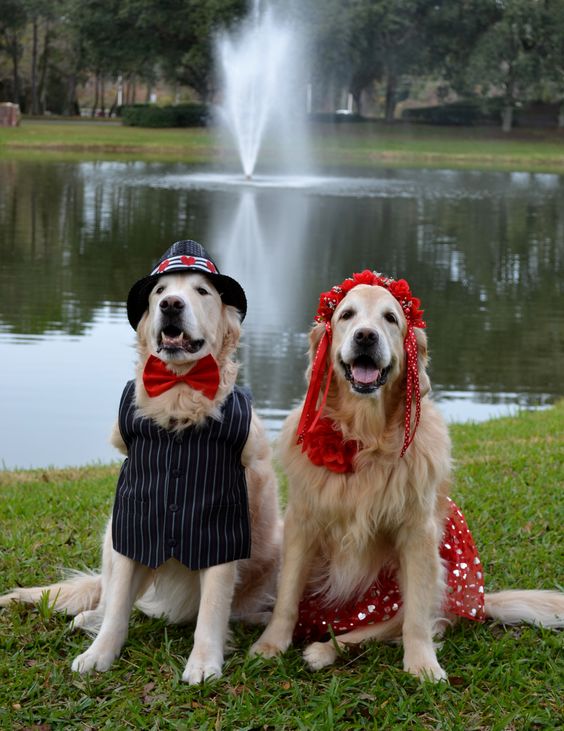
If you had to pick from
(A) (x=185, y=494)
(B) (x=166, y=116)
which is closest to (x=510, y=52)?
(B) (x=166, y=116)

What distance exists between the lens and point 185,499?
3.88m

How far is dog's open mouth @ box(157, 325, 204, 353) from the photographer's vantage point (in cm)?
374

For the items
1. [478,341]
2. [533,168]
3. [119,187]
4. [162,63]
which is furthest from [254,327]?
[162,63]

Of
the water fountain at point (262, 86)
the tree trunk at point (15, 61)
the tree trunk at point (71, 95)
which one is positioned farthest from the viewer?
the tree trunk at point (71, 95)

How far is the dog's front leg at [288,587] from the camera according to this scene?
13.0 ft

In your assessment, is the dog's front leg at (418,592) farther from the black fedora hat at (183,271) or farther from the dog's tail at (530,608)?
the black fedora hat at (183,271)

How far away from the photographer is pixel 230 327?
157 inches

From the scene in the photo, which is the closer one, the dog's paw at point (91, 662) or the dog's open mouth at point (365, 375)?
the dog's open mouth at point (365, 375)

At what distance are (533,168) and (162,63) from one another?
23319 millimetres

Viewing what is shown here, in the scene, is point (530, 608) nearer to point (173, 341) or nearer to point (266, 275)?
point (173, 341)

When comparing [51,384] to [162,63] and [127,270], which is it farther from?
[162,63]

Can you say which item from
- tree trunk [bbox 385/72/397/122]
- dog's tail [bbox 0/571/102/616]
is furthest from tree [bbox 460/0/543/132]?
dog's tail [bbox 0/571/102/616]

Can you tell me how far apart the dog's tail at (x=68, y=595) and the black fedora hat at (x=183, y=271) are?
3.80 feet

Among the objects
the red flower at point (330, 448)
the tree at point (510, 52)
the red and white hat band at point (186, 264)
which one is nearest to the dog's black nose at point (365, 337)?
the red flower at point (330, 448)
